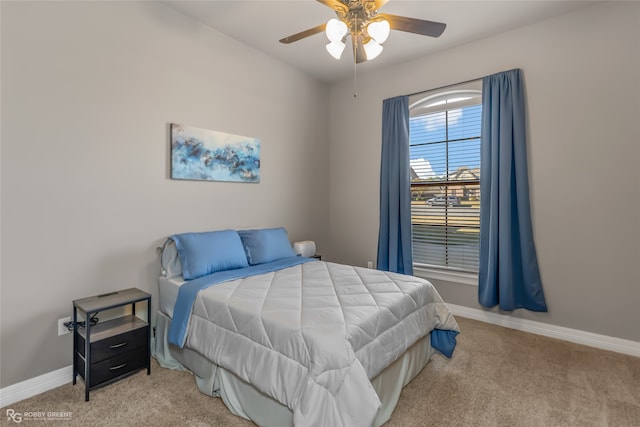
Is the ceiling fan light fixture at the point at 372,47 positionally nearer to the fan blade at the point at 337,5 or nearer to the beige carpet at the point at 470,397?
the fan blade at the point at 337,5

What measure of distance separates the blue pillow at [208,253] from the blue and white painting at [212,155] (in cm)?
61

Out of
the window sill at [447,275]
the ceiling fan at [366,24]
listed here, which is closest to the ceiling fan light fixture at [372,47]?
the ceiling fan at [366,24]

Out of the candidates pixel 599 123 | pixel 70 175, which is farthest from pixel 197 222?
pixel 599 123

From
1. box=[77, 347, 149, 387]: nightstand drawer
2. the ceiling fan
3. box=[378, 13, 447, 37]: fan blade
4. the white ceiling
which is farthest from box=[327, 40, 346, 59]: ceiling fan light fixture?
box=[77, 347, 149, 387]: nightstand drawer

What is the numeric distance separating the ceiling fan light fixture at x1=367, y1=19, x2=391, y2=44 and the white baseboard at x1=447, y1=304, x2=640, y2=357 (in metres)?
2.88

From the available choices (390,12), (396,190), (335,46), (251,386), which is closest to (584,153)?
(396,190)

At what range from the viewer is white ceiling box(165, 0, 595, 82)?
2.70 meters

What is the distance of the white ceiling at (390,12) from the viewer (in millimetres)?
2703

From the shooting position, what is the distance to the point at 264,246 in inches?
120

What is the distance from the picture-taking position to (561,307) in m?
2.93

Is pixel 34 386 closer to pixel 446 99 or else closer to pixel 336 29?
pixel 336 29

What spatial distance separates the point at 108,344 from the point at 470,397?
238cm

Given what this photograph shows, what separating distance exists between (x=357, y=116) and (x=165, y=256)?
9.52 feet

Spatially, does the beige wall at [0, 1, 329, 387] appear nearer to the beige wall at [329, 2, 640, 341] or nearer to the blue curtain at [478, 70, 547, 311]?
the blue curtain at [478, 70, 547, 311]
